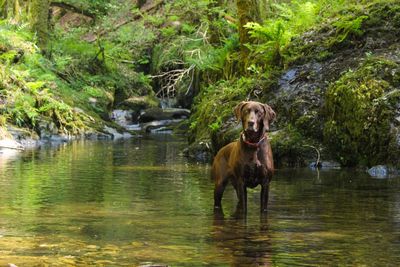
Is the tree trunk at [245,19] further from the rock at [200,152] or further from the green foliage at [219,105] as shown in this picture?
the rock at [200,152]

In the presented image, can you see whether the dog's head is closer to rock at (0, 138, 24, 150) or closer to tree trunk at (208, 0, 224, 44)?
rock at (0, 138, 24, 150)

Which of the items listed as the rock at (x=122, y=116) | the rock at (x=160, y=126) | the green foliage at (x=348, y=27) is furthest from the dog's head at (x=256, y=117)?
the rock at (x=122, y=116)

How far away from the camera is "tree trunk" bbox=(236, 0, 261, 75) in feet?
64.1

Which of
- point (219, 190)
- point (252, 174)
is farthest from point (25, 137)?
point (252, 174)

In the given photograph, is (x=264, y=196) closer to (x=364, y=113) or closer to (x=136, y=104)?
(x=364, y=113)

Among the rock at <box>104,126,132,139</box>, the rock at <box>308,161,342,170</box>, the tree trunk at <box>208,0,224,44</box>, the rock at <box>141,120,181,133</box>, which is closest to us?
the rock at <box>308,161,342,170</box>

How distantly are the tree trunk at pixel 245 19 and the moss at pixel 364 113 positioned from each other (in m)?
5.10

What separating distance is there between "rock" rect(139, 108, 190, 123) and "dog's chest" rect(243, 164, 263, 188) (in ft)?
78.4

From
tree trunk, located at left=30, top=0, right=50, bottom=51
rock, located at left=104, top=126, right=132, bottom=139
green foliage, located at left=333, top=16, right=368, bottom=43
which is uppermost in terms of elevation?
tree trunk, located at left=30, top=0, right=50, bottom=51

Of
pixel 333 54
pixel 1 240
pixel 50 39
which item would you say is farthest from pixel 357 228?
pixel 50 39

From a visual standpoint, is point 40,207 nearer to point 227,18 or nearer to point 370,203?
point 370,203

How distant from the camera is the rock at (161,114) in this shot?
32.3m

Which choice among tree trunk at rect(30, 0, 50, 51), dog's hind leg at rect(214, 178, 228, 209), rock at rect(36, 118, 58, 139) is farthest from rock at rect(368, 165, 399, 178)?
tree trunk at rect(30, 0, 50, 51)

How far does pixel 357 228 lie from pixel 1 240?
3261 millimetres
